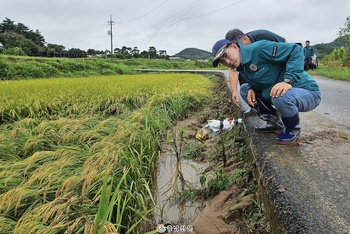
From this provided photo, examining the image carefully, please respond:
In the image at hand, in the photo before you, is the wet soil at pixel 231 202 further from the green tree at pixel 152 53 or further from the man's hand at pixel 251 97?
the green tree at pixel 152 53

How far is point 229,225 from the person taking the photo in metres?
1.66

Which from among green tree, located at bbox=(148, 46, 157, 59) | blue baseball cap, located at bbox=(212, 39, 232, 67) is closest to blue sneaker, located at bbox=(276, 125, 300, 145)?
blue baseball cap, located at bbox=(212, 39, 232, 67)

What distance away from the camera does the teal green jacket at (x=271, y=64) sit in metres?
1.81

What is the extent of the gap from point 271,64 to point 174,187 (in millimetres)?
1298

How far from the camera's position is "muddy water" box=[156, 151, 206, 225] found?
1.99m

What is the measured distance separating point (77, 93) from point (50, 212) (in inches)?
173

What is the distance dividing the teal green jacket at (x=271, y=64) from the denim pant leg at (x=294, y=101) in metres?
0.07

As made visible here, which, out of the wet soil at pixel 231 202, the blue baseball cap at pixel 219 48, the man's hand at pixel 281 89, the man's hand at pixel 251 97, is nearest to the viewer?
the wet soil at pixel 231 202

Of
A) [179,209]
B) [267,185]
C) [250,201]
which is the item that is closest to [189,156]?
[179,209]

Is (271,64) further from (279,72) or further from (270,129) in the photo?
(270,129)

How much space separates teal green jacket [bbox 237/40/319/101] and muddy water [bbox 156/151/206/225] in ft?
3.39

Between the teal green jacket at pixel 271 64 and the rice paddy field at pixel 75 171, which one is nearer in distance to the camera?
the rice paddy field at pixel 75 171

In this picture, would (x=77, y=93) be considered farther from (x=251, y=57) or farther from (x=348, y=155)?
(x=348, y=155)

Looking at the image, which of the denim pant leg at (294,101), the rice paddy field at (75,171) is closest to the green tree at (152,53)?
the rice paddy field at (75,171)
